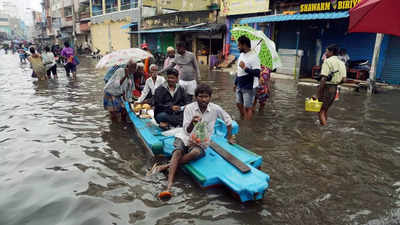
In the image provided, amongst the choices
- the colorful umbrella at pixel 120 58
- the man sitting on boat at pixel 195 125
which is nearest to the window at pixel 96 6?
the colorful umbrella at pixel 120 58

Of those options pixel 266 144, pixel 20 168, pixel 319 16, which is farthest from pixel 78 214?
pixel 319 16

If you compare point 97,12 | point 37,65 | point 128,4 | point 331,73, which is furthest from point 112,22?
point 331,73

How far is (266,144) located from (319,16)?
9637 millimetres

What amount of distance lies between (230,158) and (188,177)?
2.30ft

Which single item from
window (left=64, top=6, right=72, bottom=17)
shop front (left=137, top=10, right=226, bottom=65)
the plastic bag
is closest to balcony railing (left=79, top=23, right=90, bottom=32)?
window (left=64, top=6, right=72, bottom=17)

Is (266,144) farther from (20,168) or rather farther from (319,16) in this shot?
(319,16)

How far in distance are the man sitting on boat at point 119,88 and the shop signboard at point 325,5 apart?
34.6ft

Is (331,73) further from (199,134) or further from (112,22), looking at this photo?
(112,22)

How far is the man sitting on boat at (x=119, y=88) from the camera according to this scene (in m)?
6.17

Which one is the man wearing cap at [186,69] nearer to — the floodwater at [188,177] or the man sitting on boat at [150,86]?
the man sitting on boat at [150,86]

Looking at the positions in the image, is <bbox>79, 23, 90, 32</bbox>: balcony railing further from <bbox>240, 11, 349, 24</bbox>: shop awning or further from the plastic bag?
the plastic bag

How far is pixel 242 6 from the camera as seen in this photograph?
1738 centimetres

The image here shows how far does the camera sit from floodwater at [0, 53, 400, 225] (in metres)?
3.02

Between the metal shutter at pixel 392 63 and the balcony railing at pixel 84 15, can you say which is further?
the balcony railing at pixel 84 15
